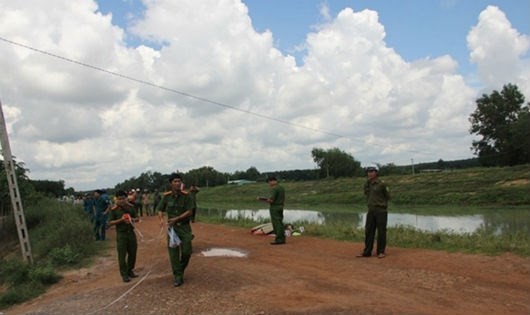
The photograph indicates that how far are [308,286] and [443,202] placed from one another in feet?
100

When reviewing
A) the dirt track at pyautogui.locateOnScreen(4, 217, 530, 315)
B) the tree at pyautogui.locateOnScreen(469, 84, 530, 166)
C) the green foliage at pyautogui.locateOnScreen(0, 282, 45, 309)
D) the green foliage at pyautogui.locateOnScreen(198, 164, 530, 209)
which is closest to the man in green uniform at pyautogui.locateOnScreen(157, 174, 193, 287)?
the dirt track at pyautogui.locateOnScreen(4, 217, 530, 315)

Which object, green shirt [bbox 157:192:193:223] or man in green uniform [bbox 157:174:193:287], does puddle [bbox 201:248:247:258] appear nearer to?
man in green uniform [bbox 157:174:193:287]

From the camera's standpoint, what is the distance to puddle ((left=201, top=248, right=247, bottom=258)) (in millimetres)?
11711

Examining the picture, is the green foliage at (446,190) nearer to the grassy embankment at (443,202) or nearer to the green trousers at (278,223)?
the grassy embankment at (443,202)

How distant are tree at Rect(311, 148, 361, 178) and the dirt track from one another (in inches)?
3338

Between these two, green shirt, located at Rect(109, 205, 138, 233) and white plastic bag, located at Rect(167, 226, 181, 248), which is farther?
green shirt, located at Rect(109, 205, 138, 233)

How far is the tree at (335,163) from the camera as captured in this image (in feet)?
314

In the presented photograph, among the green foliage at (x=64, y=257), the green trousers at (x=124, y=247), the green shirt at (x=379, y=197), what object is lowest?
the green foliage at (x=64, y=257)

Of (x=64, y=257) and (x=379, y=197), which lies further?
(x=64, y=257)

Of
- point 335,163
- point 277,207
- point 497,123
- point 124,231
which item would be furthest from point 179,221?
point 335,163

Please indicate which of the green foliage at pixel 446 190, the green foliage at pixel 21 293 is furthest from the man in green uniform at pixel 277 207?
the green foliage at pixel 446 190

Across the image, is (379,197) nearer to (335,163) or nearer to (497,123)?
(497,123)

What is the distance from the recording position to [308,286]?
25.8 ft

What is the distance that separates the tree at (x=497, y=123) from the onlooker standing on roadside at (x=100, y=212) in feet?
165
